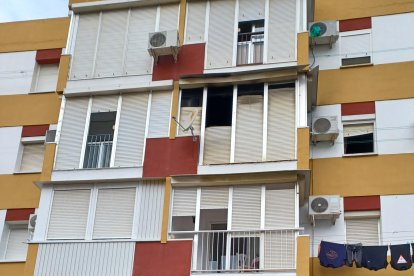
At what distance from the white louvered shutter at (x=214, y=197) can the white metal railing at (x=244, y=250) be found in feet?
2.45

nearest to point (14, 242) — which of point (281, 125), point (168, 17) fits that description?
point (168, 17)

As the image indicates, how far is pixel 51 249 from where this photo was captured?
56.4 feet

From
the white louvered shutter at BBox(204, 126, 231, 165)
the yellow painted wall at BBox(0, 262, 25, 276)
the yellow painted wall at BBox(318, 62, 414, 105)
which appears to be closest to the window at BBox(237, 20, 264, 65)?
the white louvered shutter at BBox(204, 126, 231, 165)

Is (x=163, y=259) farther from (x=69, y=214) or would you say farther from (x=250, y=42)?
(x=250, y=42)

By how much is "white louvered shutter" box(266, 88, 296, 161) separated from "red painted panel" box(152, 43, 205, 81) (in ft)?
7.63

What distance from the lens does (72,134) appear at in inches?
728

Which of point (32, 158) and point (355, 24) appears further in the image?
point (32, 158)

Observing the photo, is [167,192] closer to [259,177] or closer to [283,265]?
[259,177]

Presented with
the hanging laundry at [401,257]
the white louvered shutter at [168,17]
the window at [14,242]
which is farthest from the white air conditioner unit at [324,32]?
the window at [14,242]

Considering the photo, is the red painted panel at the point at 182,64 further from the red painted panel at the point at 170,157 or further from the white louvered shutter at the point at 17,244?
the white louvered shutter at the point at 17,244

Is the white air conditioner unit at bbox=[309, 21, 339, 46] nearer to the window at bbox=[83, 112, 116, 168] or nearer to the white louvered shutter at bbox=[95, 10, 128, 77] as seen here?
the white louvered shutter at bbox=[95, 10, 128, 77]

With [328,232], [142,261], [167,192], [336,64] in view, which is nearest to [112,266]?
[142,261]

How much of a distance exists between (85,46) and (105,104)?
2136 mm

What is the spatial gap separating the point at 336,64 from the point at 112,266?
30.3 ft
